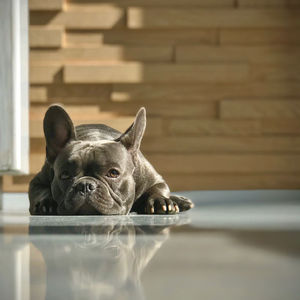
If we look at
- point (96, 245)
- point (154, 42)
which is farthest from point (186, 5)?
point (96, 245)

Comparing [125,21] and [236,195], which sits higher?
[125,21]

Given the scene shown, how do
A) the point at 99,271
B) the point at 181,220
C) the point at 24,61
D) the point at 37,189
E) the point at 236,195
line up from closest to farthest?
the point at 99,271 < the point at 181,220 < the point at 37,189 < the point at 24,61 < the point at 236,195

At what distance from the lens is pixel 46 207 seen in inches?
68.1

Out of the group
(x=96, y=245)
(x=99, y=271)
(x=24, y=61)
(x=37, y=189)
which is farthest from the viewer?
(x=24, y=61)

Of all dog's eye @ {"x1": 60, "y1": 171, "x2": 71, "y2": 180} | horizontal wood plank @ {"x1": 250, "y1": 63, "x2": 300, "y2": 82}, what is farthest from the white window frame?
horizontal wood plank @ {"x1": 250, "y1": 63, "x2": 300, "y2": 82}

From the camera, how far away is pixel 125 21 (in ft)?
8.76

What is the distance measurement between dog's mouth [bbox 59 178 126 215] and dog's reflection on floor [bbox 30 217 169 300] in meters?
0.23

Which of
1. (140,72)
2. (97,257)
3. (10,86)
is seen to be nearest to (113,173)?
(10,86)

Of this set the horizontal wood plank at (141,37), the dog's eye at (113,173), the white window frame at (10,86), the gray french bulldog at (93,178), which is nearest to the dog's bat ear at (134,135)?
the gray french bulldog at (93,178)

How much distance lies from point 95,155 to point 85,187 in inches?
5.5

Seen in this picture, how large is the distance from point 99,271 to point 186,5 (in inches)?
84.0

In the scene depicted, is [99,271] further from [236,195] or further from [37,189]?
[236,195]

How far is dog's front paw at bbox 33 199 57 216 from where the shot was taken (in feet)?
5.64

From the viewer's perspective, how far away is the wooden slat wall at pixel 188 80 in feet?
8.70
